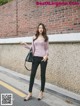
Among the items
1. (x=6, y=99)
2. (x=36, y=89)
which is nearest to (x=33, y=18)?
(x=36, y=89)

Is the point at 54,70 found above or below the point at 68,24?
below

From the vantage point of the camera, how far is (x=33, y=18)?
11.2 m

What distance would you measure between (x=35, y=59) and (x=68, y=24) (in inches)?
65.6

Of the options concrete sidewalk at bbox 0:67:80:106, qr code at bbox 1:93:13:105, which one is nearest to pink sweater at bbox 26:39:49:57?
concrete sidewalk at bbox 0:67:80:106

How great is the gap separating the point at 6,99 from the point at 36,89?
1.42 meters

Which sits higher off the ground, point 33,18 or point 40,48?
point 33,18

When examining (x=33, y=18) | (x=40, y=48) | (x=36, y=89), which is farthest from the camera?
(x=33, y=18)

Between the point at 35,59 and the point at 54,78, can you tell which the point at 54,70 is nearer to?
the point at 54,78

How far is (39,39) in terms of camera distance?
774cm

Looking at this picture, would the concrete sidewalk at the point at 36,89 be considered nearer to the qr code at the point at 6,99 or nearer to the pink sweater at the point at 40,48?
the qr code at the point at 6,99

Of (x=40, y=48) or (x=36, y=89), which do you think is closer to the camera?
(x=40, y=48)

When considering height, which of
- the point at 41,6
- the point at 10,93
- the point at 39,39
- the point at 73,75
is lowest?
the point at 10,93

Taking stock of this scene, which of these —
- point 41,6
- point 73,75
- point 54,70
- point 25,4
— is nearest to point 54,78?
point 54,70

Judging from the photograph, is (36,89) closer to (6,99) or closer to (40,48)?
(6,99)
